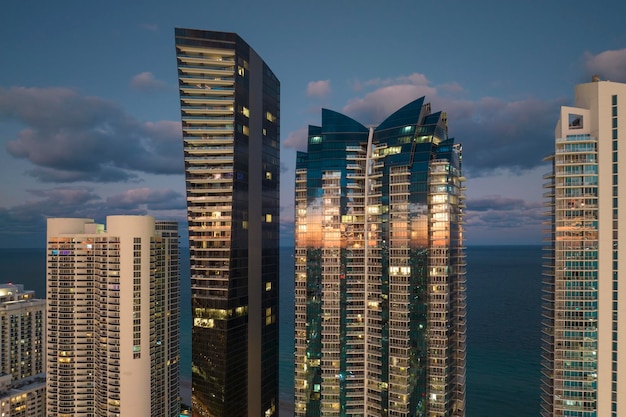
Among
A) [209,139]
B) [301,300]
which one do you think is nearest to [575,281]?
[301,300]

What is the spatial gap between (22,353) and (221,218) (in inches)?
5173

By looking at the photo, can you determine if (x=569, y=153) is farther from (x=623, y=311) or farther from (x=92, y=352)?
(x=92, y=352)

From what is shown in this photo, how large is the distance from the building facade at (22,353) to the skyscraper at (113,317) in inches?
565

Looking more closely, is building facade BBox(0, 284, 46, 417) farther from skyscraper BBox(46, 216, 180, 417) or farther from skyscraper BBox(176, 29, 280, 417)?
skyscraper BBox(176, 29, 280, 417)

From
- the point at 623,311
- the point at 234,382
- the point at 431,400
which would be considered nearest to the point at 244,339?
the point at 234,382

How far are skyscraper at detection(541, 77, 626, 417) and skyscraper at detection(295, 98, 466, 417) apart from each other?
24.8 metres

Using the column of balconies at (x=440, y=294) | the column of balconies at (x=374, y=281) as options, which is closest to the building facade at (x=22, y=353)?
the column of balconies at (x=374, y=281)

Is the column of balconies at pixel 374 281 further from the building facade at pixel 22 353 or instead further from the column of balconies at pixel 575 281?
the building facade at pixel 22 353

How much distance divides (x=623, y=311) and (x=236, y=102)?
328ft

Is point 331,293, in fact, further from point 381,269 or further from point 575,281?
point 575,281

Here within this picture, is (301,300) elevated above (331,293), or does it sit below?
below

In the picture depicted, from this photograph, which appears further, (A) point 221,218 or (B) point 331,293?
(B) point 331,293

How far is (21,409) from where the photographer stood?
152m

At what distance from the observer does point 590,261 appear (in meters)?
86.0
